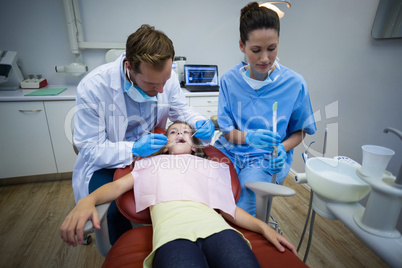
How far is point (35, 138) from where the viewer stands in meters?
2.08

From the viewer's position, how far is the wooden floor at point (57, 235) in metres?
1.44

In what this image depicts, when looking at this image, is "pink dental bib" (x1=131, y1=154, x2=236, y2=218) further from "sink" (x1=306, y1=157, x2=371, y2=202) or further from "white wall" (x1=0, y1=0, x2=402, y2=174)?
"white wall" (x1=0, y1=0, x2=402, y2=174)

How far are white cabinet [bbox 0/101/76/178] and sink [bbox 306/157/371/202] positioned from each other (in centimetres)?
197

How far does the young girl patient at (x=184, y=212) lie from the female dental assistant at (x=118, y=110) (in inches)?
6.1

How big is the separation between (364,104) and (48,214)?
107 inches

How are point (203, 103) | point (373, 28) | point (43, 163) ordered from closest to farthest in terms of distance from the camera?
point (373, 28)
point (43, 163)
point (203, 103)

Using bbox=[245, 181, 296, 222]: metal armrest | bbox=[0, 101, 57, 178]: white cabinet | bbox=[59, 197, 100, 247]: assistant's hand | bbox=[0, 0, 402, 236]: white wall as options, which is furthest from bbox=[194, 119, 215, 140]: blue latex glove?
bbox=[0, 101, 57, 178]: white cabinet

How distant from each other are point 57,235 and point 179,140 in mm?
1251

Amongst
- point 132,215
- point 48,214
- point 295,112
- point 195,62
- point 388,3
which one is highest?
point 388,3

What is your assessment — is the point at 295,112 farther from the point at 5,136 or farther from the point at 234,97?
the point at 5,136

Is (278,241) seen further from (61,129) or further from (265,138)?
(61,129)

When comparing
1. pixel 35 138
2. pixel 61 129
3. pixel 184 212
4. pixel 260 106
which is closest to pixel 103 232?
pixel 184 212

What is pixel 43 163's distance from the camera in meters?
2.18

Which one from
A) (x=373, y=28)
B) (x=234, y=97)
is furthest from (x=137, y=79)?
(x=373, y=28)
